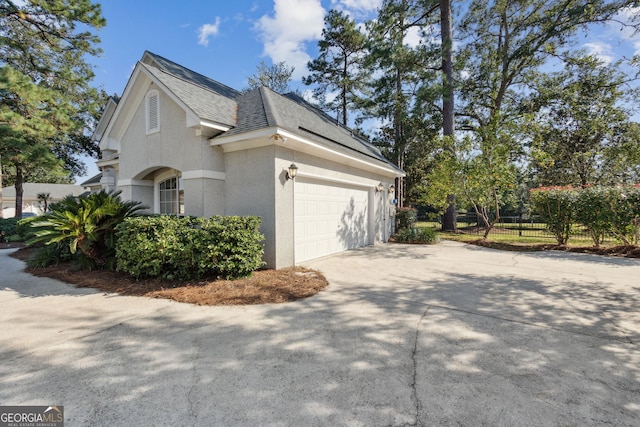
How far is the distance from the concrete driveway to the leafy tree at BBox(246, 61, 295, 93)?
2465 cm

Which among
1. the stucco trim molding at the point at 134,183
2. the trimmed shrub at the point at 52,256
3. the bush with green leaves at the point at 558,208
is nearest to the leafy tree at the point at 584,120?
the bush with green leaves at the point at 558,208

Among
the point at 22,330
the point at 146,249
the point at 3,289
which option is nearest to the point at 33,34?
the point at 3,289

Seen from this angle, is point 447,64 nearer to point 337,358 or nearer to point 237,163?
point 237,163

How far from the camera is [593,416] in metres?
2.16

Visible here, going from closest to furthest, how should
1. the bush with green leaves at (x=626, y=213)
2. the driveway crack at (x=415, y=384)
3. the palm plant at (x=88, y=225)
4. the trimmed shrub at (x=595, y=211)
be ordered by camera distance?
the driveway crack at (x=415, y=384)
the palm plant at (x=88, y=225)
the bush with green leaves at (x=626, y=213)
the trimmed shrub at (x=595, y=211)

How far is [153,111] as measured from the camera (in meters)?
8.25

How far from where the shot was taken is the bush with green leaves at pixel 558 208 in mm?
10125

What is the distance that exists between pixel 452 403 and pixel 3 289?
8.38m

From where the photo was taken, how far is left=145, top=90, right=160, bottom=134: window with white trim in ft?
26.5

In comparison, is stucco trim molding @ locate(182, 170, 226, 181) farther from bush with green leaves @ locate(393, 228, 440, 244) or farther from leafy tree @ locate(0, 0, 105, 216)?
leafy tree @ locate(0, 0, 105, 216)

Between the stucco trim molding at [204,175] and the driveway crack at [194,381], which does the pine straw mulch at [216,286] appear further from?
the stucco trim molding at [204,175]

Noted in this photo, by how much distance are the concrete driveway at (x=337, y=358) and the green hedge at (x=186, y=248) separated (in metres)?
0.90

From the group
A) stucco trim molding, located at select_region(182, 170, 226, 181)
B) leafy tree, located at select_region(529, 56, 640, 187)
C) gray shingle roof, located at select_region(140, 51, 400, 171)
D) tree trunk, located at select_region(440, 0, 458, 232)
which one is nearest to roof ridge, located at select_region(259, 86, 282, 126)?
gray shingle roof, located at select_region(140, 51, 400, 171)

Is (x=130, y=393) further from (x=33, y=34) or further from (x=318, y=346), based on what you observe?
(x=33, y=34)
